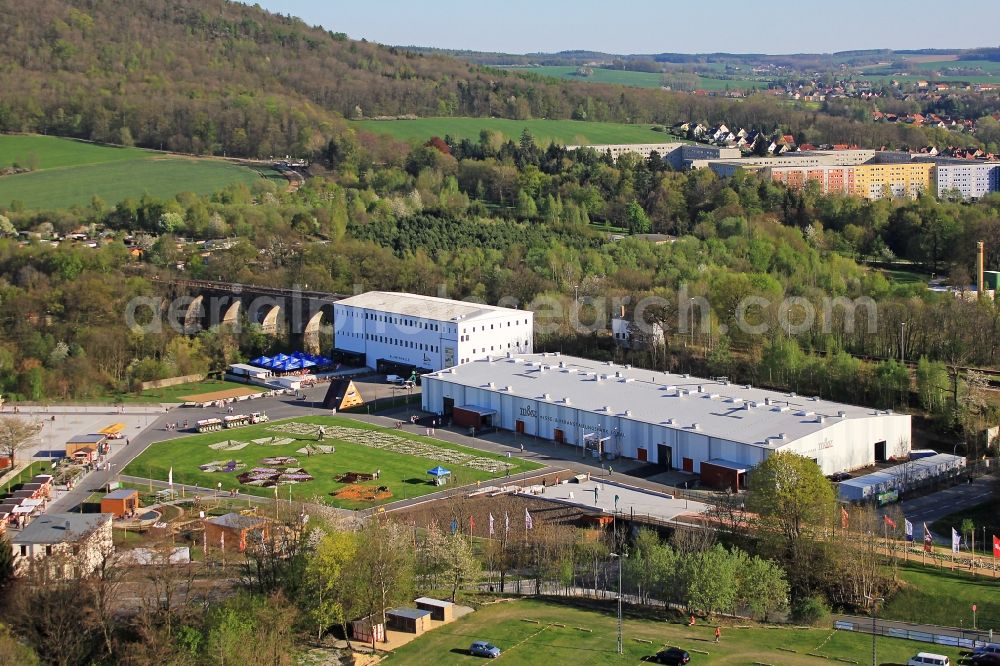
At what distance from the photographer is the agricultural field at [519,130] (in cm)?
10069

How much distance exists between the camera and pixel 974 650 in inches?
856

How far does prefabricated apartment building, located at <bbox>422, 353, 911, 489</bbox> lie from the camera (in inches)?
1256

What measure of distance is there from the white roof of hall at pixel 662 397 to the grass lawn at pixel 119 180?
43790 millimetres

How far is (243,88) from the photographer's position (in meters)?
111

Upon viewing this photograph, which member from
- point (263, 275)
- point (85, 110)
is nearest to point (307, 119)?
point (85, 110)

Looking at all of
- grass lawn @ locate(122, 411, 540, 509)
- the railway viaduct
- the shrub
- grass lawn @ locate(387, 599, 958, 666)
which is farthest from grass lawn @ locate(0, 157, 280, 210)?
the shrub

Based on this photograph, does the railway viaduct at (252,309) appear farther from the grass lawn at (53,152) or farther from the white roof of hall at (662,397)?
the grass lawn at (53,152)

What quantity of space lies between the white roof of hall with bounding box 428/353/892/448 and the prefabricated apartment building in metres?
0.03

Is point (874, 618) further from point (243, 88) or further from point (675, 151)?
point (243, 88)

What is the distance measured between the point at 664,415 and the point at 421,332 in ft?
40.5

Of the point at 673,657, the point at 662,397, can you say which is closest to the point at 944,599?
the point at 673,657

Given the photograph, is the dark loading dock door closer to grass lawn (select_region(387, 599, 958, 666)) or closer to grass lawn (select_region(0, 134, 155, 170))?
grass lawn (select_region(387, 599, 958, 666))

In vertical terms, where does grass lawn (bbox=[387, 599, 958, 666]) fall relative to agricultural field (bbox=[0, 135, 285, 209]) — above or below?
below

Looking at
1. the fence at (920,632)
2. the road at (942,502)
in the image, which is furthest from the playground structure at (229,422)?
the fence at (920,632)
